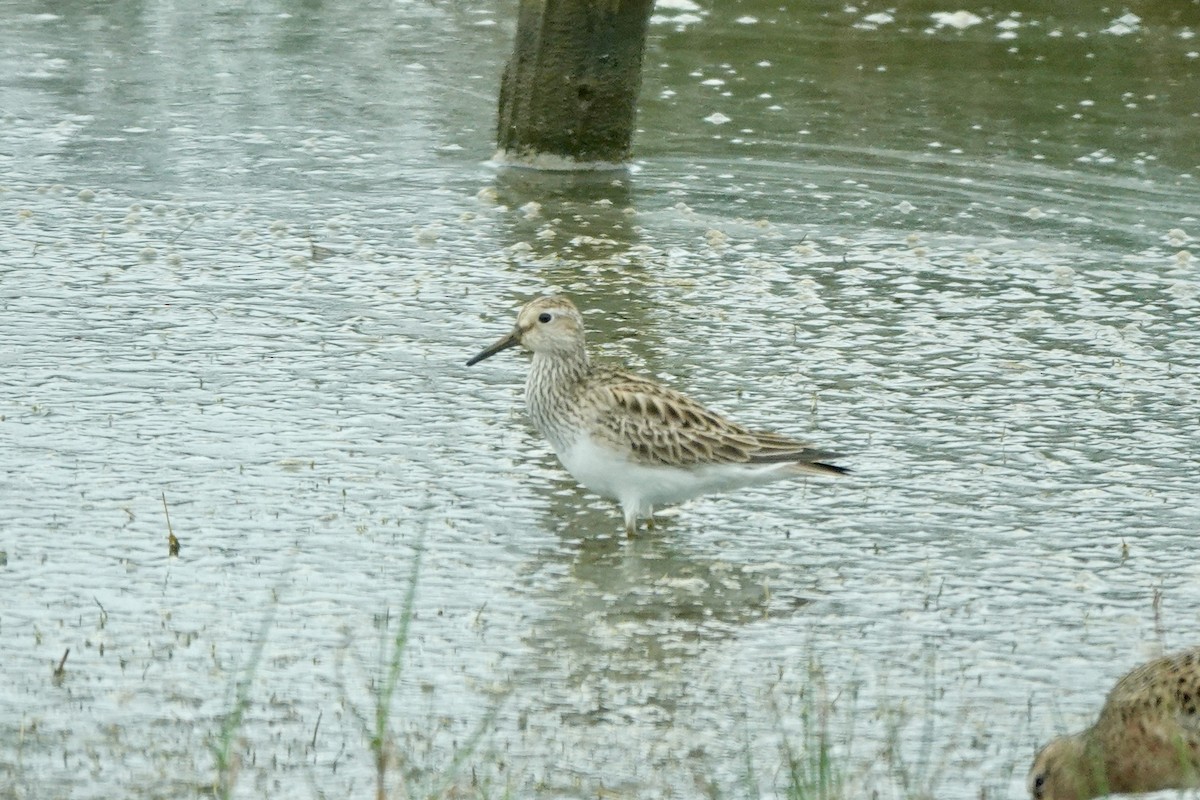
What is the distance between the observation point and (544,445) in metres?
8.99

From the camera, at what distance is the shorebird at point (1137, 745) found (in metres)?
5.39

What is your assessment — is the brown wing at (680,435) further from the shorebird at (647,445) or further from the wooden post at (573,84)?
the wooden post at (573,84)

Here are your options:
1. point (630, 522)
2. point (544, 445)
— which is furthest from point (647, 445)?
point (544, 445)

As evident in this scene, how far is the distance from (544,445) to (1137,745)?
398 cm

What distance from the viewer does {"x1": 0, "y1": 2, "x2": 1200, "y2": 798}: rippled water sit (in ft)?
20.5

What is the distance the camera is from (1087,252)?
12.3 metres

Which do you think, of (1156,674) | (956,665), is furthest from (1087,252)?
(1156,674)

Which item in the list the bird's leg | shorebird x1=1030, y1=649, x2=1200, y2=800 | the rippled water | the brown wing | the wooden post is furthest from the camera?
the wooden post

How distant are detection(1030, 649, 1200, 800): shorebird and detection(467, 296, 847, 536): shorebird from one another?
2432mm

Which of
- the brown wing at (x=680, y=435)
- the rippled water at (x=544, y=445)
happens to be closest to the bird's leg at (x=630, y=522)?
the rippled water at (x=544, y=445)

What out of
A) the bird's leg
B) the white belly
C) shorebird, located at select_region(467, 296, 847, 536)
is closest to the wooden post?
shorebird, located at select_region(467, 296, 847, 536)

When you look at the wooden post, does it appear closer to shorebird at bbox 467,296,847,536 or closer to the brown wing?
shorebird at bbox 467,296,847,536

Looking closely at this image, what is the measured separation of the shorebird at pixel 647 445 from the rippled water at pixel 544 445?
241mm

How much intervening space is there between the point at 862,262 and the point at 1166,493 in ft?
12.9
